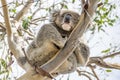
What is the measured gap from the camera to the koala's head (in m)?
3.12

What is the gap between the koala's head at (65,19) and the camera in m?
3.12

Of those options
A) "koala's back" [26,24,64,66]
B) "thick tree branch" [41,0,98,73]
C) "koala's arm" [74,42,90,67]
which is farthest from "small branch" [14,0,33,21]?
"thick tree branch" [41,0,98,73]

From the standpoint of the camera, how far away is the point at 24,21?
3584 mm

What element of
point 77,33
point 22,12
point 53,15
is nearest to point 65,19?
point 53,15

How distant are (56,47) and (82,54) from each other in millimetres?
297

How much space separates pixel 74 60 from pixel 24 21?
2.82 ft

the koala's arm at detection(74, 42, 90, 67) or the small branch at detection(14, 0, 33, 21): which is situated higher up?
the small branch at detection(14, 0, 33, 21)

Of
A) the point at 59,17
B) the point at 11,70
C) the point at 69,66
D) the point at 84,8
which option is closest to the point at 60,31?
the point at 59,17

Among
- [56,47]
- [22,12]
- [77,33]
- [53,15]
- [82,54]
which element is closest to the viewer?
[77,33]

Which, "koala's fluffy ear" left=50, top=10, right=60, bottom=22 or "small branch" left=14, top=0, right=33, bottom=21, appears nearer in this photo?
"koala's fluffy ear" left=50, top=10, right=60, bottom=22

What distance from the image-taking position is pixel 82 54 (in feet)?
10.0

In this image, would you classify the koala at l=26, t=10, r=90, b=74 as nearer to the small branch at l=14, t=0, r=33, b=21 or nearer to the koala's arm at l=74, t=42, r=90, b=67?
the koala's arm at l=74, t=42, r=90, b=67

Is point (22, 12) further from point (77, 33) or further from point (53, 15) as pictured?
point (77, 33)

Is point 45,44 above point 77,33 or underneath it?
underneath
